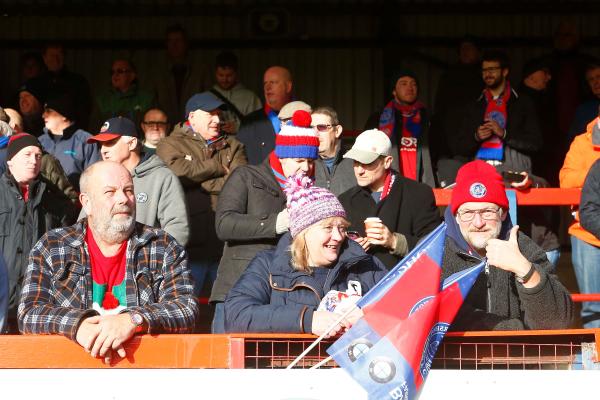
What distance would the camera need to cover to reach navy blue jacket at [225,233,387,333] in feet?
19.2

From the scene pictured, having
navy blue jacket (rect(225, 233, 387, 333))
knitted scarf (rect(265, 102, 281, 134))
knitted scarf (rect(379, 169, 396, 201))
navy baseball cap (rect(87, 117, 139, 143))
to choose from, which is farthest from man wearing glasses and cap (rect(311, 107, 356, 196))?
navy blue jacket (rect(225, 233, 387, 333))

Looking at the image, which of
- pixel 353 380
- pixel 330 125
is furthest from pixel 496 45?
pixel 353 380

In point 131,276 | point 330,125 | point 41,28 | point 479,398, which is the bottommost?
point 479,398

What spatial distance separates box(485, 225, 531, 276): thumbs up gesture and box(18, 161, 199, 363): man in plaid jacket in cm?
146

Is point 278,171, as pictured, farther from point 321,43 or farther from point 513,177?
point 321,43

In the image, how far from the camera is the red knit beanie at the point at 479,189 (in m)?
6.64

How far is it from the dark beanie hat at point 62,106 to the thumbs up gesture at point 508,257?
16.0 ft

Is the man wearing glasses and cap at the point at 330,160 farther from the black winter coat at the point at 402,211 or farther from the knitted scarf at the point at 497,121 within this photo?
the knitted scarf at the point at 497,121

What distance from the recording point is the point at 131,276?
614cm

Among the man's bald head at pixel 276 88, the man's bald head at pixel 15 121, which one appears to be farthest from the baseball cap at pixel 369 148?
the man's bald head at pixel 15 121

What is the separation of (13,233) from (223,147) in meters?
1.78

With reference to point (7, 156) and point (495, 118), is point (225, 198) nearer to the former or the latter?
point (7, 156)

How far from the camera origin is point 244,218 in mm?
7871

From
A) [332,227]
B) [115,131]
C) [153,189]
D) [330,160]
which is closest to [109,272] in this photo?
[332,227]
